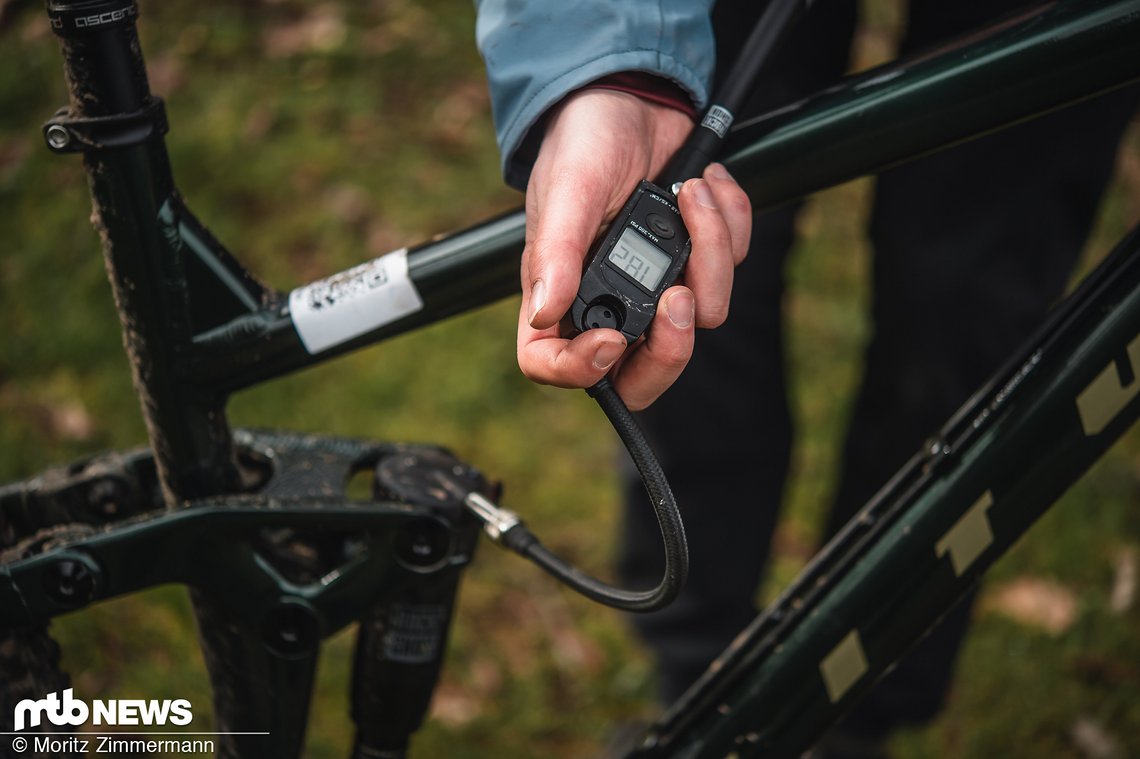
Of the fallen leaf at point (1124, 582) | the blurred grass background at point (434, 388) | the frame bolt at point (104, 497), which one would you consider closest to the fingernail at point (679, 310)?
the frame bolt at point (104, 497)

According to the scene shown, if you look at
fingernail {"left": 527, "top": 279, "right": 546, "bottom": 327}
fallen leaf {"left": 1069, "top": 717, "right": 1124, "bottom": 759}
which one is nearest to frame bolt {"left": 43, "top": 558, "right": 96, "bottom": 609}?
fingernail {"left": 527, "top": 279, "right": 546, "bottom": 327}

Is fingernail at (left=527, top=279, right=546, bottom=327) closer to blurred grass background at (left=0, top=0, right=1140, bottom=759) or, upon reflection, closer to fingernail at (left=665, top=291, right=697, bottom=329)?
fingernail at (left=665, top=291, right=697, bottom=329)

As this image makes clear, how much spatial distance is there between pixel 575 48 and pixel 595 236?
13 cm

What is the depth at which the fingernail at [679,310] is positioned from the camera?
62 cm

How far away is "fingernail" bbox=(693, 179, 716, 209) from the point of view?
2.14ft

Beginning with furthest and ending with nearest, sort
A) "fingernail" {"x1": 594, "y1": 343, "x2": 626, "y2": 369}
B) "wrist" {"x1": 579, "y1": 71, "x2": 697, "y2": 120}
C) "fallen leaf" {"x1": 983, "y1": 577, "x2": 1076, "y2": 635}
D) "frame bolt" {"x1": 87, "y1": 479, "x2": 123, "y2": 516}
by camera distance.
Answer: "fallen leaf" {"x1": 983, "y1": 577, "x2": 1076, "y2": 635} < "frame bolt" {"x1": 87, "y1": 479, "x2": 123, "y2": 516} < "wrist" {"x1": 579, "y1": 71, "x2": 697, "y2": 120} < "fingernail" {"x1": 594, "y1": 343, "x2": 626, "y2": 369}

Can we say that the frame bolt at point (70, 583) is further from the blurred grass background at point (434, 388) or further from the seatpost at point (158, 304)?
the blurred grass background at point (434, 388)

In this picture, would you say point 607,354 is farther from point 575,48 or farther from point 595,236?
point 575,48

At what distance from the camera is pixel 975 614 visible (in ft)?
5.44

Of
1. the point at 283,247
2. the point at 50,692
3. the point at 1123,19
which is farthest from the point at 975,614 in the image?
the point at 283,247

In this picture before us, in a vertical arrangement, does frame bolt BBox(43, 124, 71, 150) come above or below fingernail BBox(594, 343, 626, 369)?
above

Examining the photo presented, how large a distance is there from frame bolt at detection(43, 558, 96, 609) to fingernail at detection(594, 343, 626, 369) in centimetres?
42

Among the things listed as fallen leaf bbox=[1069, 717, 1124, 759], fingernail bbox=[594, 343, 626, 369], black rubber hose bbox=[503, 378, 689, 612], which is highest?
fingernail bbox=[594, 343, 626, 369]

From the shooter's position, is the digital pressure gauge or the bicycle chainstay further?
the bicycle chainstay
